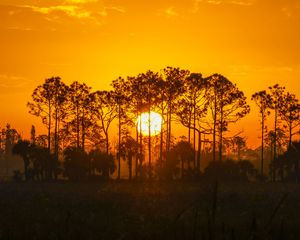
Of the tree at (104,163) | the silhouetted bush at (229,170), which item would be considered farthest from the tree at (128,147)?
the silhouetted bush at (229,170)

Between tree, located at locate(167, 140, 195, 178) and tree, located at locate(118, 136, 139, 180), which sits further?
tree, located at locate(118, 136, 139, 180)

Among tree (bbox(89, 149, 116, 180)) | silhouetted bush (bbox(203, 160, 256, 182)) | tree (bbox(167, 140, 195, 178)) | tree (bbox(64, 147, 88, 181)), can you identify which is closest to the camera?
silhouetted bush (bbox(203, 160, 256, 182))

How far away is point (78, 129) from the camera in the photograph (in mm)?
78562

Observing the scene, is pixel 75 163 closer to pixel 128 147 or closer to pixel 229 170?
pixel 128 147

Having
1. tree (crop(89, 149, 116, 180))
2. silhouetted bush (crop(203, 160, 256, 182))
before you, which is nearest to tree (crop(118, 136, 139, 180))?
tree (crop(89, 149, 116, 180))

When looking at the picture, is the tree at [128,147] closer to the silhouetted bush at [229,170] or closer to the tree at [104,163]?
the tree at [104,163]

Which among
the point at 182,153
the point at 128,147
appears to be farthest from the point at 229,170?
the point at 128,147

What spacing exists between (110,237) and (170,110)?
198 feet

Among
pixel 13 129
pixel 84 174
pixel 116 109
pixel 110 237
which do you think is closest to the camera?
pixel 110 237

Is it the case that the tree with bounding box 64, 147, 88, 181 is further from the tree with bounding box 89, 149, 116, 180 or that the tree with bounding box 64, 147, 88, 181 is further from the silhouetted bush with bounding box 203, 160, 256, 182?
the silhouetted bush with bounding box 203, 160, 256, 182

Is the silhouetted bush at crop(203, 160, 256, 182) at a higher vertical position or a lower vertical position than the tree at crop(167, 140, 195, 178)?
lower

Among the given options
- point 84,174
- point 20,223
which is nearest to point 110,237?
point 20,223

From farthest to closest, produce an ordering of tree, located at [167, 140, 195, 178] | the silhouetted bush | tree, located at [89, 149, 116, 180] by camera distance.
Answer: tree, located at [89, 149, 116, 180]
tree, located at [167, 140, 195, 178]
the silhouetted bush

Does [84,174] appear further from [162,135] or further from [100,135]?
[162,135]
